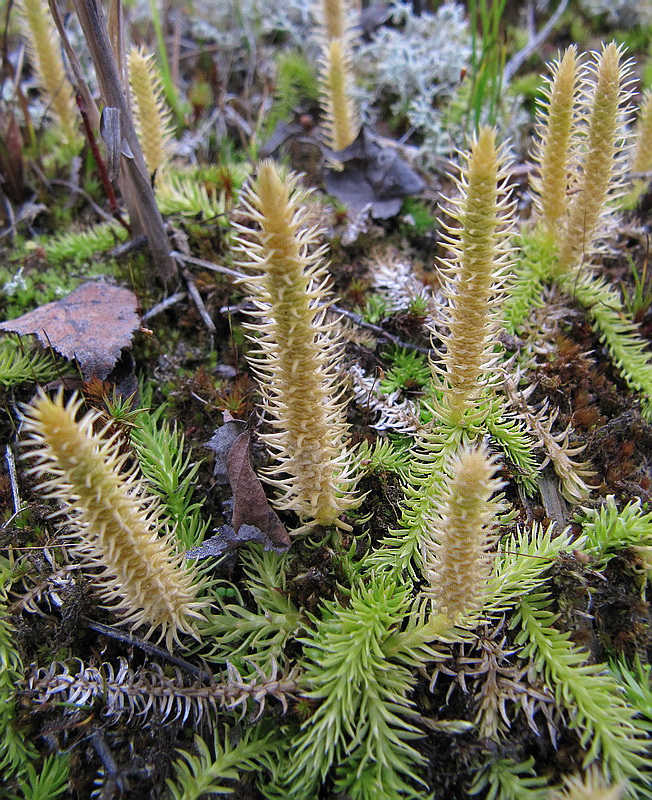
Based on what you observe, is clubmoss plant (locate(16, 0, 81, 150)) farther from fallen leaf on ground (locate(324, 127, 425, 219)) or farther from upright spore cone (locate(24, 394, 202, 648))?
upright spore cone (locate(24, 394, 202, 648))

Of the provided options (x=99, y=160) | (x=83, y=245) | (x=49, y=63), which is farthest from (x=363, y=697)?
(x=49, y=63)

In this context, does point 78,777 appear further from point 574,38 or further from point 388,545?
point 574,38

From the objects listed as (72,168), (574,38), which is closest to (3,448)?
(72,168)

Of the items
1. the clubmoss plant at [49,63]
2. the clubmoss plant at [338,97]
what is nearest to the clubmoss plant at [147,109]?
the clubmoss plant at [49,63]

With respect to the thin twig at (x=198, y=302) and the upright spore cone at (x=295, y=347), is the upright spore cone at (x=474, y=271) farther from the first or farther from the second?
the thin twig at (x=198, y=302)

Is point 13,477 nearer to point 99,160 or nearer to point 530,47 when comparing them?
point 99,160

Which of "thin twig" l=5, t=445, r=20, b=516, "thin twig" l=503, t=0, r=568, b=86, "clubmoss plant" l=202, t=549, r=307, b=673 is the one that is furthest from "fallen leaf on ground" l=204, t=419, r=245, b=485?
"thin twig" l=503, t=0, r=568, b=86
